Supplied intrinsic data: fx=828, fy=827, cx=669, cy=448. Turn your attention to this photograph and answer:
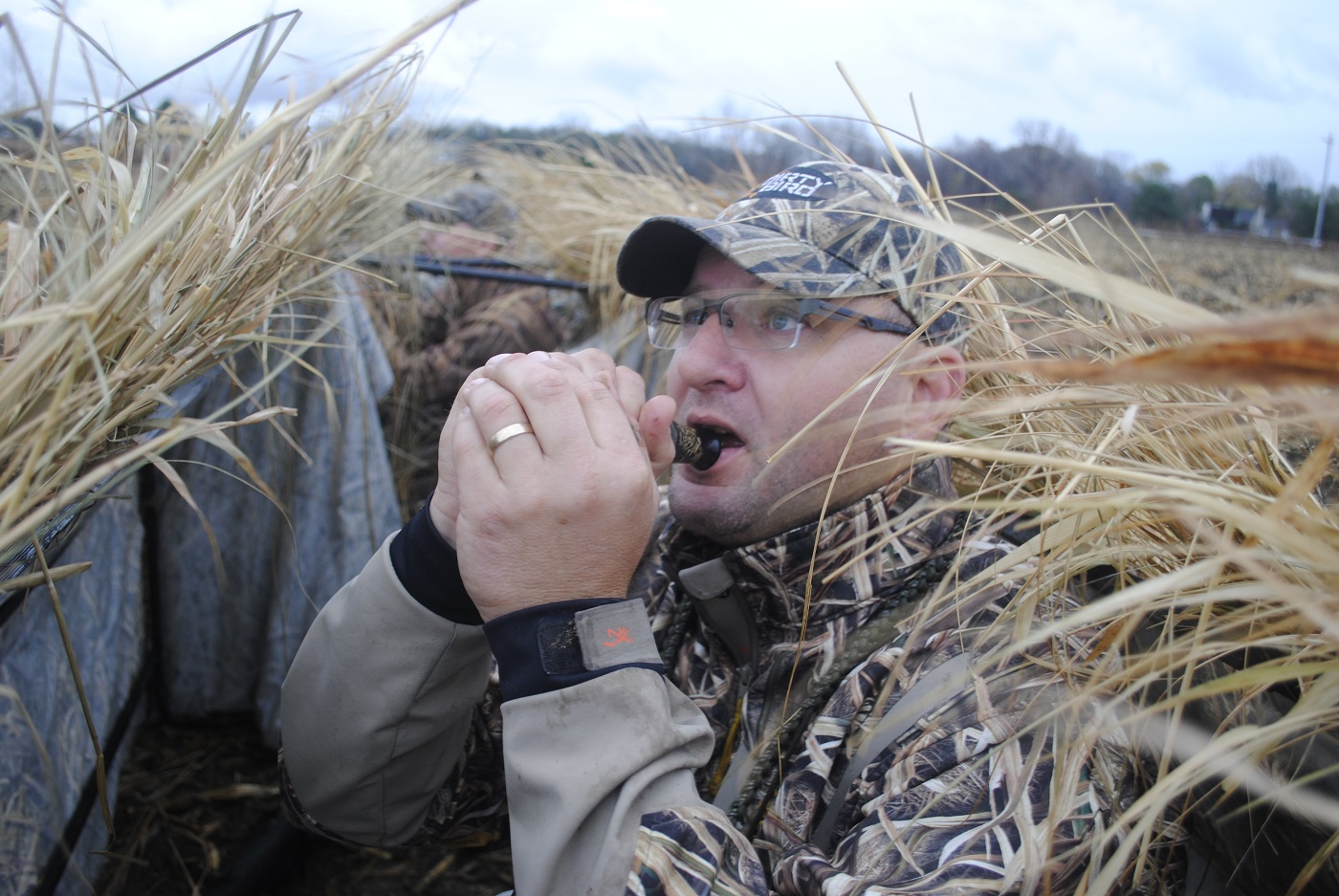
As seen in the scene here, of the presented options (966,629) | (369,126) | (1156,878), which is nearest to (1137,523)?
(966,629)

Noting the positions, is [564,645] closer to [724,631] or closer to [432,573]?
[432,573]

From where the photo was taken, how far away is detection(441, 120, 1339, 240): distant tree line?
6.51 ft

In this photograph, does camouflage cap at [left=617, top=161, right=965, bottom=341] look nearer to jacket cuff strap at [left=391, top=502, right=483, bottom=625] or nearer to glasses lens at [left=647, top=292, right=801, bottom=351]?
glasses lens at [left=647, top=292, right=801, bottom=351]

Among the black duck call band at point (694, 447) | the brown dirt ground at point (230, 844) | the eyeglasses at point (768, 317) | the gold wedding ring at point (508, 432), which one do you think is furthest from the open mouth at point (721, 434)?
the brown dirt ground at point (230, 844)

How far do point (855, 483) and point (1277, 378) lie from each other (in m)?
1.07

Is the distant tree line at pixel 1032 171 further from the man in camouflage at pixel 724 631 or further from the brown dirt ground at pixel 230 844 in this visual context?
the brown dirt ground at pixel 230 844

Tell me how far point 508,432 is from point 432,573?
34 cm

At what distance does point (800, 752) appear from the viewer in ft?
4.51

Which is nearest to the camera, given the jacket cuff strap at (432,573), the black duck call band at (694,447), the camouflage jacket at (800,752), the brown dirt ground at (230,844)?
the camouflage jacket at (800,752)

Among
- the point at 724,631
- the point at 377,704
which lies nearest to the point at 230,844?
the point at 377,704

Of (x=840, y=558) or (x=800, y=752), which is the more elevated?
(x=840, y=558)

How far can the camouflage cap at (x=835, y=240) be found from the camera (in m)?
1.62

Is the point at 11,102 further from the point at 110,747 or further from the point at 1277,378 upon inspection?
the point at 1277,378

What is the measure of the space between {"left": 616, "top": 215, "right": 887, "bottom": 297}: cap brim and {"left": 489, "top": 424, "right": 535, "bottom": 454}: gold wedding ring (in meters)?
A: 0.63
